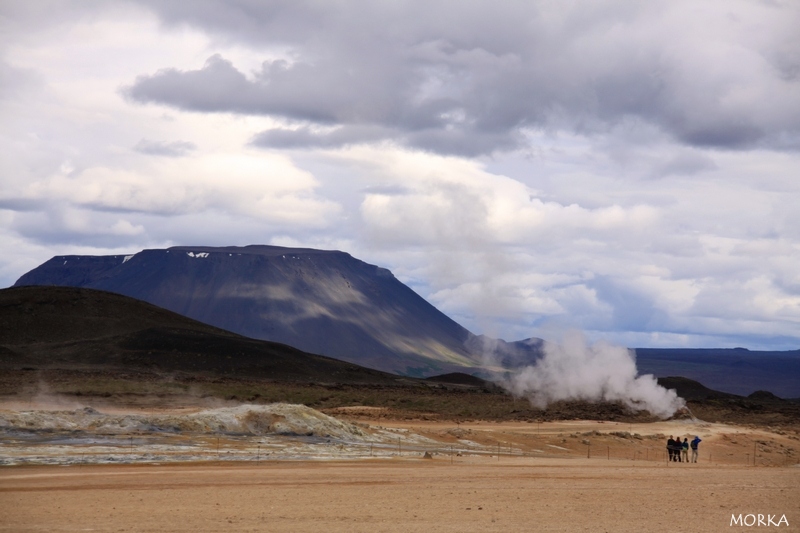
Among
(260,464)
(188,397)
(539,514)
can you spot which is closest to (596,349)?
(188,397)

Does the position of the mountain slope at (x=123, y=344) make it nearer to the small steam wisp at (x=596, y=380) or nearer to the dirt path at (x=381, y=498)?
the small steam wisp at (x=596, y=380)

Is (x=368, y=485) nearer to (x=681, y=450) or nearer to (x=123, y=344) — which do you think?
(x=681, y=450)

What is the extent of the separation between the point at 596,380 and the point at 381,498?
63.2 meters

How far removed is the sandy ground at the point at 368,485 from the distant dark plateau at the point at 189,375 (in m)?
28.0

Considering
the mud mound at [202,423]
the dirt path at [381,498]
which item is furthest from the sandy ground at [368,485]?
the mud mound at [202,423]

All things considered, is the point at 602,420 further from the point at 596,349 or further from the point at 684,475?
the point at 684,475

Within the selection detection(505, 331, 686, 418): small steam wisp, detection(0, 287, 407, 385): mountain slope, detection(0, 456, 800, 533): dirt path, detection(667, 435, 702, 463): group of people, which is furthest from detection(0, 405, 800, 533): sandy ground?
detection(0, 287, 407, 385): mountain slope

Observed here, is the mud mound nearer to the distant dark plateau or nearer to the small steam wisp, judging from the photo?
the distant dark plateau

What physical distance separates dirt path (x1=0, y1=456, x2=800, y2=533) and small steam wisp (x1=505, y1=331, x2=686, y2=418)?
42.8 m

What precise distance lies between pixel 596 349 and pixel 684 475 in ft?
167

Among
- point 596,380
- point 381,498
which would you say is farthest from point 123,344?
point 381,498

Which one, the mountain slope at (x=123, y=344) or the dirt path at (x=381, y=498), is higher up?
the mountain slope at (x=123, y=344)

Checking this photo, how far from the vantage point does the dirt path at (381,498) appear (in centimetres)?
2555

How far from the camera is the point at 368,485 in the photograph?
3375 cm
